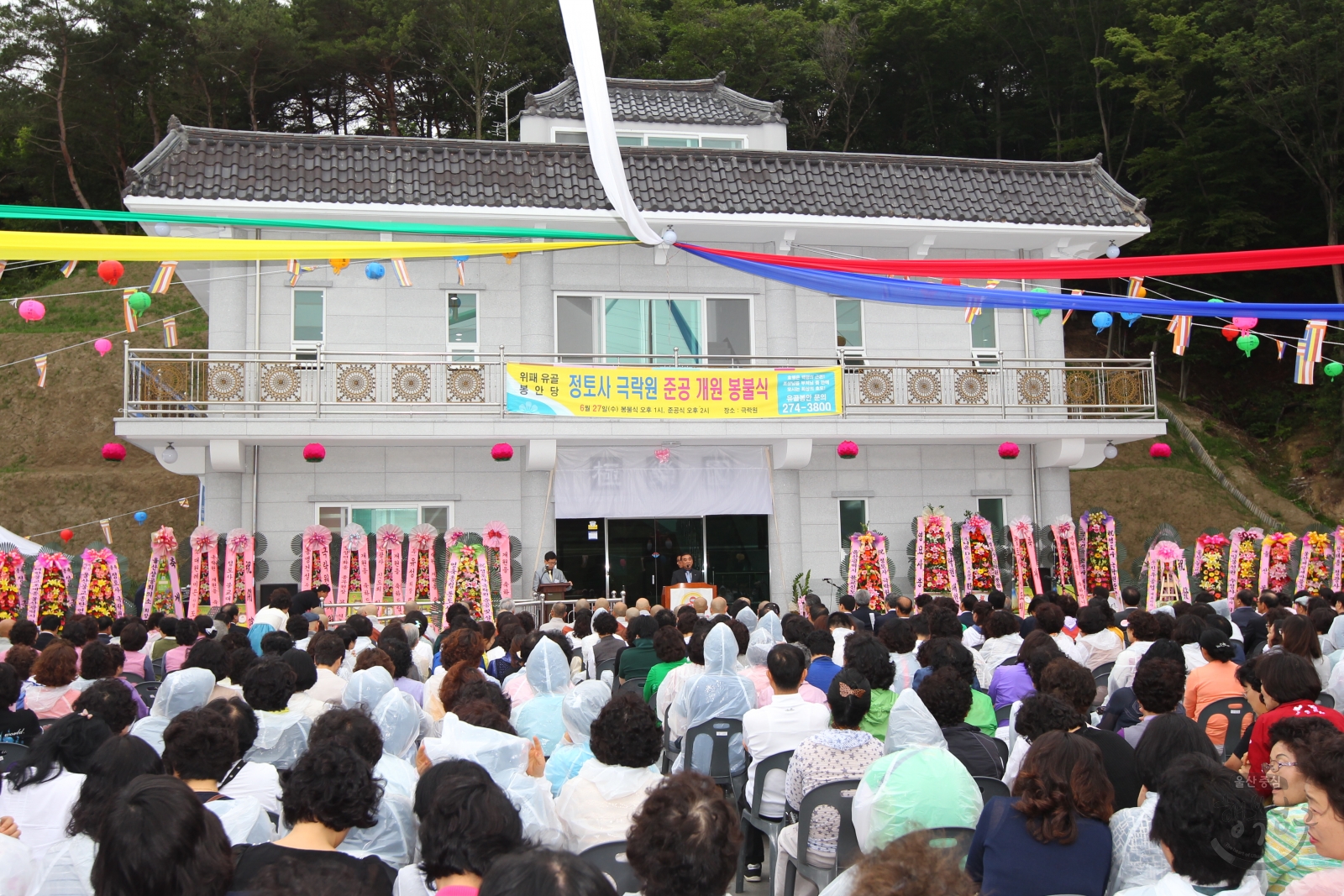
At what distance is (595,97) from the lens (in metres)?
8.70

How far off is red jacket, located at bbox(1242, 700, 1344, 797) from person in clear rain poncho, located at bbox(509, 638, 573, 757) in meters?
3.55

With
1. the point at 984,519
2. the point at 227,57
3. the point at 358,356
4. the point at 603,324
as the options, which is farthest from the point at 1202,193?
the point at 227,57

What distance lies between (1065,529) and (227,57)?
27641 mm

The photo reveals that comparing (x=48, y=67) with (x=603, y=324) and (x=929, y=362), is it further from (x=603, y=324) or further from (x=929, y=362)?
(x=929, y=362)

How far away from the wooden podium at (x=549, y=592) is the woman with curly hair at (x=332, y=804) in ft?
37.7

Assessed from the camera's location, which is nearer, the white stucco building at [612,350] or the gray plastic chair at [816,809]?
the gray plastic chair at [816,809]

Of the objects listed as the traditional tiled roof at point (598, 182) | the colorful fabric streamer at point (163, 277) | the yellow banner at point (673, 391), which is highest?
the traditional tiled roof at point (598, 182)

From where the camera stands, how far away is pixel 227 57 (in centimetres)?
3222

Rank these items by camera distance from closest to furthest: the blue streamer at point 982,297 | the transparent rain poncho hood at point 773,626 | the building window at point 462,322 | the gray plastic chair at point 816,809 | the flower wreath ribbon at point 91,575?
the gray plastic chair at point 816,809 < the transparent rain poncho hood at point 773,626 < the blue streamer at point 982,297 < the flower wreath ribbon at point 91,575 < the building window at point 462,322

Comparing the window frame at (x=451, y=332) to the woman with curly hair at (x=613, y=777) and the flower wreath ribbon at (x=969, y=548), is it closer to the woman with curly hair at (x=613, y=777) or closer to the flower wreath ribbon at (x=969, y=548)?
the flower wreath ribbon at (x=969, y=548)

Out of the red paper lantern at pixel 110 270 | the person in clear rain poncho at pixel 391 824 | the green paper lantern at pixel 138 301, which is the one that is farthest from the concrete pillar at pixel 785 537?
the person in clear rain poncho at pixel 391 824

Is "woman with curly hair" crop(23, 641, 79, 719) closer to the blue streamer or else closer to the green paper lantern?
the green paper lantern

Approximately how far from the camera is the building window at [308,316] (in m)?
16.4

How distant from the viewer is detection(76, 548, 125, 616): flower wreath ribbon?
14812 millimetres
